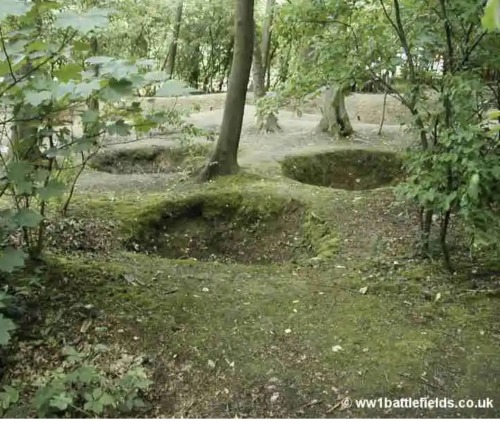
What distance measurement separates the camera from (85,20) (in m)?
2.18

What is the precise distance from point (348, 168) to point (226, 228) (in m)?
3.88

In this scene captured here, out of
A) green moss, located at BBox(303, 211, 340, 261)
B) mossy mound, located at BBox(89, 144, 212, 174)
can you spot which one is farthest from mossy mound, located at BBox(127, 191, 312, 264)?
mossy mound, located at BBox(89, 144, 212, 174)

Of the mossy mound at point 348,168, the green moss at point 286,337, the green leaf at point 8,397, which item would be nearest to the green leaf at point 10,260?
the green leaf at point 8,397

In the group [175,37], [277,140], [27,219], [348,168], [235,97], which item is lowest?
[348,168]

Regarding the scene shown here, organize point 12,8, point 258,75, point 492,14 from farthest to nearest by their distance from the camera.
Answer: point 258,75 → point 12,8 → point 492,14

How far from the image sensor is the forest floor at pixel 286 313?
120 inches

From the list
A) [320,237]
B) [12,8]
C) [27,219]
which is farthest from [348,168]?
[12,8]

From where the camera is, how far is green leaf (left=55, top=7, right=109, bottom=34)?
2.13 metres

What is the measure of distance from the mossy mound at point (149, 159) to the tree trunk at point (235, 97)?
1.66m

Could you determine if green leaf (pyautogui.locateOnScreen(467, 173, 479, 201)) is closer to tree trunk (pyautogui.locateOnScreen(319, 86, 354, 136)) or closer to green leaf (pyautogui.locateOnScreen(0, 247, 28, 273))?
green leaf (pyautogui.locateOnScreen(0, 247, 28, 273))

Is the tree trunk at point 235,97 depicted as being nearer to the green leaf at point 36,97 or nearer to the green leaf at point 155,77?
the green leaf at point 155,77

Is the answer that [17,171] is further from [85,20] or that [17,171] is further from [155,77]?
[85,20]

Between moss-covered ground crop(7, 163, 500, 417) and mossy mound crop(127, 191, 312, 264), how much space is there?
45cm

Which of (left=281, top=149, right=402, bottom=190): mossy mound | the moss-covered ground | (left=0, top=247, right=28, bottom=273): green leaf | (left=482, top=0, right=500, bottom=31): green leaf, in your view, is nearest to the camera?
(left=482, top=0, right=500, bottom=31): green leaf
